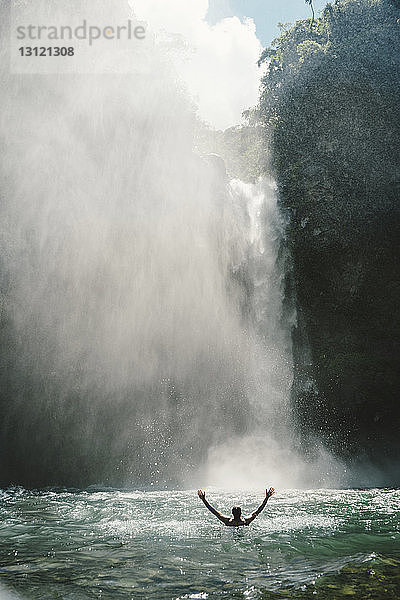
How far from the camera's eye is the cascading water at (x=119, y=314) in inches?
725

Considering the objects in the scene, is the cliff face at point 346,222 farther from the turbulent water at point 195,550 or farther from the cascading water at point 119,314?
the turbulent water at point 195,550

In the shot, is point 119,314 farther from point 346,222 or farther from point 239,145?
point 239,145

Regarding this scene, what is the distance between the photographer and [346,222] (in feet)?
72.4

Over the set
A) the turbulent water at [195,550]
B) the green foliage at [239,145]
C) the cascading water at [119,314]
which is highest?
the green foliage at [239,145]

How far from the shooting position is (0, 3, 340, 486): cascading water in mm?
18422

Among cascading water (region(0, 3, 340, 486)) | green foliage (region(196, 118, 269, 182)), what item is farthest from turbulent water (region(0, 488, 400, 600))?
green foliage (region(196, 118, 269, 182))

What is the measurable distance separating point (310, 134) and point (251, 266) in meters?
8.75

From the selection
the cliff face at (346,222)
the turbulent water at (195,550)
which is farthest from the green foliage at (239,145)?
the turbulent water at (195,550)

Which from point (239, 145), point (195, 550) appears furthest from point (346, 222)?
point (195, 550)

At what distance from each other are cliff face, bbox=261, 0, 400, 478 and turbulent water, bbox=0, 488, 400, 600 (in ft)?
24.1

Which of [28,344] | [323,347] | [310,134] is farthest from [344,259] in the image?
[28,344]

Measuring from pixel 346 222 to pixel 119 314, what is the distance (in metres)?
10.3

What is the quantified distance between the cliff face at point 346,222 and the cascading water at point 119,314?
1911 millimetres

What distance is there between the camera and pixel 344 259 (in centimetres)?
2170
